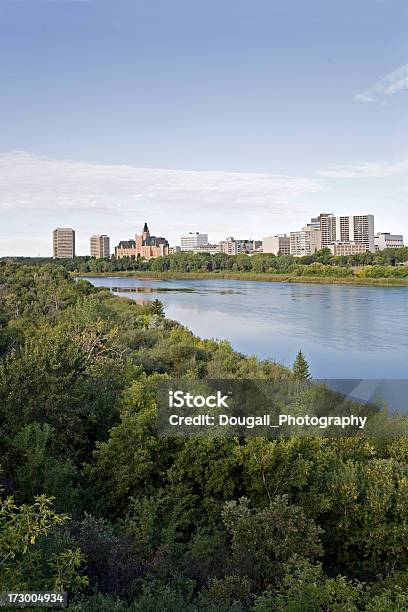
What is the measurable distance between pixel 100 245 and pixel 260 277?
37.2 m

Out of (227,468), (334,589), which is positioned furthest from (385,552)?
(334,589)

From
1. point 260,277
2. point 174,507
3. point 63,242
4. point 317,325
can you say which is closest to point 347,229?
point 260,277

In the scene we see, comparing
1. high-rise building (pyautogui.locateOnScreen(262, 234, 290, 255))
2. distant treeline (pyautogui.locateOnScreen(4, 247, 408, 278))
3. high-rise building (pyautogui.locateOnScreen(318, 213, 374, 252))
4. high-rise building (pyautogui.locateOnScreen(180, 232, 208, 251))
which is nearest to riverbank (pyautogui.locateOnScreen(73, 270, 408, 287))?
distant treeline (pyautogui.locateOnScreen(4, 247, 408, 278))

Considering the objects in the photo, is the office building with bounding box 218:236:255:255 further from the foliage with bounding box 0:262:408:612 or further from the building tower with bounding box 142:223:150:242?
the foliage with bounding box 0:262:408:612

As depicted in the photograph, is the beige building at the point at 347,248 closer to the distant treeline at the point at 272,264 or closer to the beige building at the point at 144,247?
the distant treeline at the point at 272,264

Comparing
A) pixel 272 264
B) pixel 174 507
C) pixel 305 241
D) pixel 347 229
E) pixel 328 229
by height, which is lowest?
pixel 174 507

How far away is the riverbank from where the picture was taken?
124 ft

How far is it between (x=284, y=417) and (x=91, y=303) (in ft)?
30.6

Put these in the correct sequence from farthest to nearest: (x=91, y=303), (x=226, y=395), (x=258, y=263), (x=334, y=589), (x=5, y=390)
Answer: (x=258, y=263)
(x=91, y=303)
(x=226, y=395)
(x=5, y=390)
(x=334, y=589)

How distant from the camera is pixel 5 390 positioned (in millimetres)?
6359

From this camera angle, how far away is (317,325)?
21.2 m

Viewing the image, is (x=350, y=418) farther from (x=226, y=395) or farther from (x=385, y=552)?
(x=385, y=552)

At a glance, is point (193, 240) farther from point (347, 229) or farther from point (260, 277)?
point (260, 277)

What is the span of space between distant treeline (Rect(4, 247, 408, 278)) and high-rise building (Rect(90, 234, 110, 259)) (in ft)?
53.1
